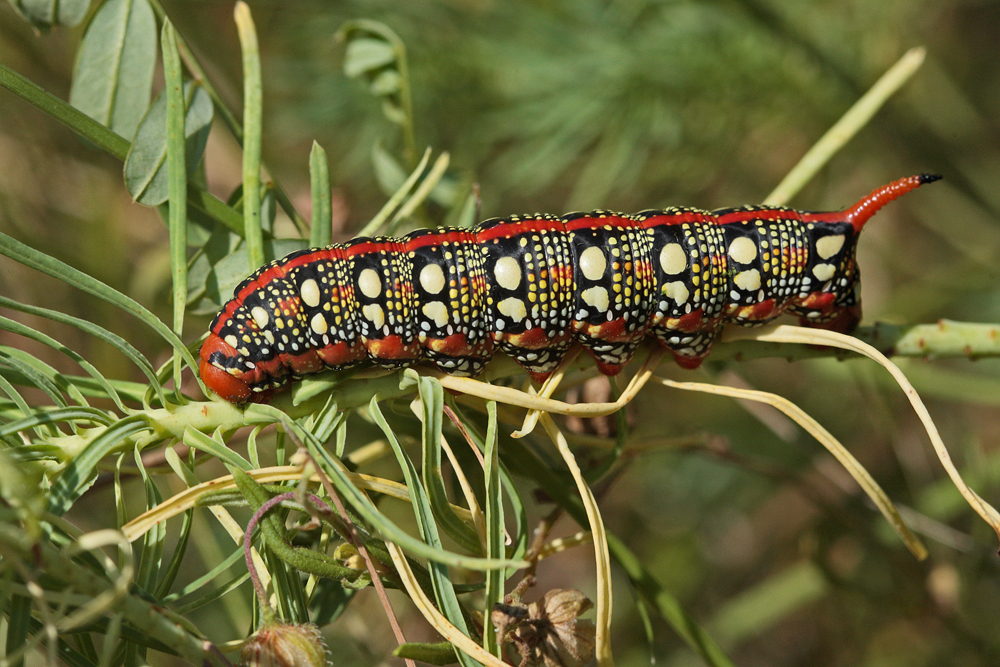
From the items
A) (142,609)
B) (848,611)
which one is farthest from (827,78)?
(142,609)

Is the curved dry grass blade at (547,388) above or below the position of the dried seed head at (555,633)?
above

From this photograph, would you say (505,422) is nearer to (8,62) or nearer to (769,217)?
(769,217)

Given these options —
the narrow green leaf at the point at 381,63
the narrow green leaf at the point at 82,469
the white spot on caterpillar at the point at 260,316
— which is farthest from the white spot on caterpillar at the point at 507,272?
the narrow green leaf at the point at 82,469

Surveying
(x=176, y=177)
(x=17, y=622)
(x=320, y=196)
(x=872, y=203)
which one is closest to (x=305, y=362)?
(x=320, y=196)

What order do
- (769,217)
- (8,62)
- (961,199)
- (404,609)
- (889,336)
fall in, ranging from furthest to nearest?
(961,199) → (8,62) → (404,609) → (769,217) → (889,336)

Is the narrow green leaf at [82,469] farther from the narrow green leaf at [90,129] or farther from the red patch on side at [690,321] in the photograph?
the red patch on side at [690,321]

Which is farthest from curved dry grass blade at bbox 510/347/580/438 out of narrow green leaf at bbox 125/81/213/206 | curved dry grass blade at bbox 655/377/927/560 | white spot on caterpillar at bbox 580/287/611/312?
narrow green leaf at bbox 125/81/213/206

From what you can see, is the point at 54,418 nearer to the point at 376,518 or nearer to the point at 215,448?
the point at 215,448
